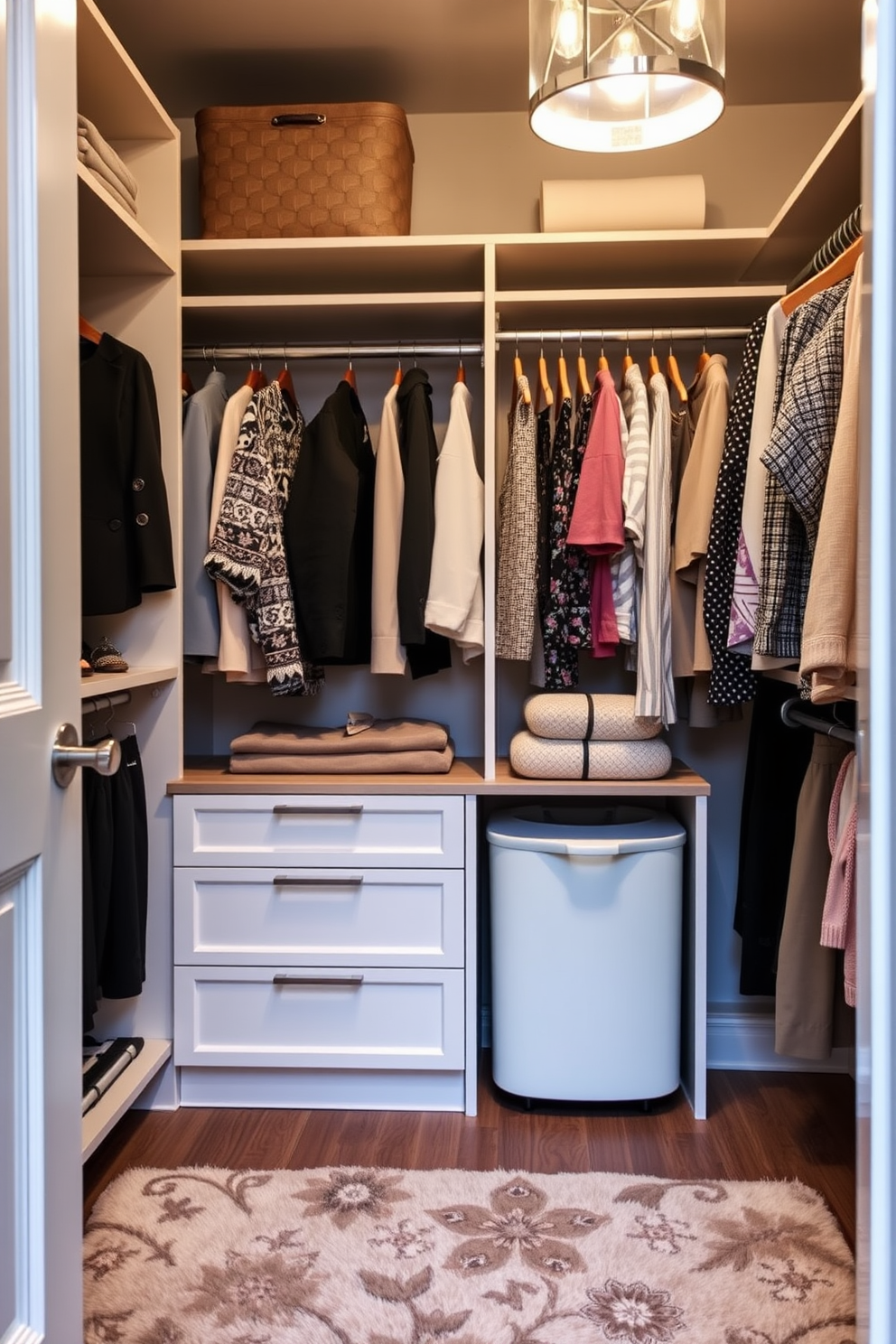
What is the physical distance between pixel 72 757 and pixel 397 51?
2.09 meters

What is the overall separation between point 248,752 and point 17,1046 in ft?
4.58

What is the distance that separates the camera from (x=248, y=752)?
7.92 ft

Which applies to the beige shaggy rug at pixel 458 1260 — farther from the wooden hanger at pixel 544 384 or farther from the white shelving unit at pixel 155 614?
the wooden hanger at pixel 544 384

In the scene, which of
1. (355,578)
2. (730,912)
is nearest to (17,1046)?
(355,578)

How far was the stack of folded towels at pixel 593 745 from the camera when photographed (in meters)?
2.33

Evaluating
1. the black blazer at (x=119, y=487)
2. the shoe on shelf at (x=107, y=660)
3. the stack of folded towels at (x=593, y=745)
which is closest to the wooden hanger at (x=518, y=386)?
the stack of folded towels at (x=593, y=745)

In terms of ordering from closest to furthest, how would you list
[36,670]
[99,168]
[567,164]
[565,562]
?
[36,670], [99,168], [565,562], [567,164]

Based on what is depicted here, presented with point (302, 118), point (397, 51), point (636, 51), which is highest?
point (397, 51)

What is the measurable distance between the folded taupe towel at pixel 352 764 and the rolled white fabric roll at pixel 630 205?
1280 millimetres

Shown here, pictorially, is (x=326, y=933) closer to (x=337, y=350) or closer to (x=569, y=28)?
(x=337, y=350)

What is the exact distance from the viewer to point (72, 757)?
1.10m

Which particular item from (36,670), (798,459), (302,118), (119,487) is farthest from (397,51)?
(36,670)

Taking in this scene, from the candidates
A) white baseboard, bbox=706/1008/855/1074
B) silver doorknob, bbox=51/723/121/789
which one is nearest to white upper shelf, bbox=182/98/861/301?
silver doorknob, bbox=51/723/121/789

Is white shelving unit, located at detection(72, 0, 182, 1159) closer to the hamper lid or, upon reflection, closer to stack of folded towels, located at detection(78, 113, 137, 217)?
stack of folded towels, located at detection(78, 113, 137, 217)
